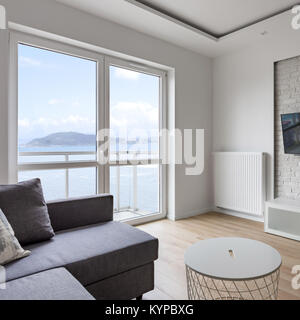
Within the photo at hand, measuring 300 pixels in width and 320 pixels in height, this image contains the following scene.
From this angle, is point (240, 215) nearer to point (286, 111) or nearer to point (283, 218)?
point (283, 218)

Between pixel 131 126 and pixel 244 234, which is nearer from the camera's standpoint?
pixel 244 234

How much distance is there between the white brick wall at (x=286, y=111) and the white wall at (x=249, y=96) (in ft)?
0.26

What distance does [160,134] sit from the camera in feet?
12.8

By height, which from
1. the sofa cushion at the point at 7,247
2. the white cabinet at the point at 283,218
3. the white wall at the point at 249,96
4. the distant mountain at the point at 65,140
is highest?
the white wall at the point at 249,96

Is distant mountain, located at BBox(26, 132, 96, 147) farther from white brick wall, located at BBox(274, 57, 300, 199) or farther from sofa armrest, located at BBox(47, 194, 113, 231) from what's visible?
white brick wall, located at BBox(274, 57, 300, 199)

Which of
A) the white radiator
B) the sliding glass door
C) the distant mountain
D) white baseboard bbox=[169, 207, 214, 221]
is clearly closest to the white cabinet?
the white radiator

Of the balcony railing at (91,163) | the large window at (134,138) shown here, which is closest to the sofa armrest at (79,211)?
the balcony railing at (91,163)

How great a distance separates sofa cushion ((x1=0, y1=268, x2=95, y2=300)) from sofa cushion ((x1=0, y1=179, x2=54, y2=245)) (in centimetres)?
49

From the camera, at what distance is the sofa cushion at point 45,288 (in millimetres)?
1142

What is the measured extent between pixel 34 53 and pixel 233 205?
11.4 feet

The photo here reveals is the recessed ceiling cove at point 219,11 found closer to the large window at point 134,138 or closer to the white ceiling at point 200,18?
the white ceiling at point 200,18

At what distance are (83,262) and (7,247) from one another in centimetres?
45

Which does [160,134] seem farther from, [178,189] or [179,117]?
[178,189]

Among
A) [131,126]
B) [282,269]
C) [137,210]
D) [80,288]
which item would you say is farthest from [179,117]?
[80,288]
